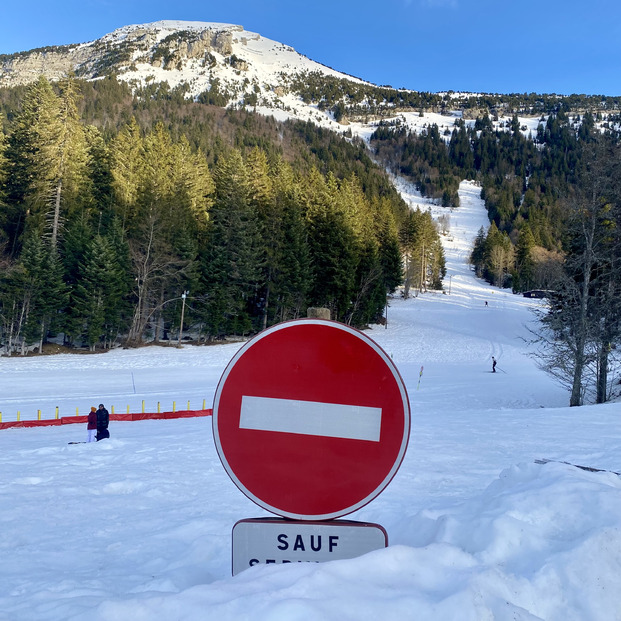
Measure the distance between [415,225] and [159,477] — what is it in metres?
70.6

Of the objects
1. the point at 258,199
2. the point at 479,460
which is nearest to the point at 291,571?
the point at 479,460

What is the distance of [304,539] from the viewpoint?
72.9 inches

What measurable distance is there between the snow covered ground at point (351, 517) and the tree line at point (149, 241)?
2207 cm

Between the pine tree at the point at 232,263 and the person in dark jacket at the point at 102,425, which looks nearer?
the person in dark jacket at the point at 102,425

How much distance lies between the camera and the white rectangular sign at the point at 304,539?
72.3 inches

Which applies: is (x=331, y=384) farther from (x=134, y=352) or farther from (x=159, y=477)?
(x=134, y=352)

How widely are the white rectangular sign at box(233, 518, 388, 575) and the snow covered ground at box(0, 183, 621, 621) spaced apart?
61 mm

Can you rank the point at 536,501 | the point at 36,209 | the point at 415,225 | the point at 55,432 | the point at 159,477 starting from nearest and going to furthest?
the point at 536,501, the point at 159,477, the point at 55,432, the point at 36,209, the point at 415,225

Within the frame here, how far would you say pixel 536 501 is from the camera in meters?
3.49

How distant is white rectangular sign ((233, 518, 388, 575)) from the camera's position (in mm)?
1837

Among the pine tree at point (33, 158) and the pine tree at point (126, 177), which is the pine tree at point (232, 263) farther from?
the pine tree at point (33, 158)

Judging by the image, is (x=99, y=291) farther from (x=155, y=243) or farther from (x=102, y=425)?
(x=102, y=425)

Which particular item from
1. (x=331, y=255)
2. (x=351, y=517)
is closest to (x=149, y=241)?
(x=331, y=255)

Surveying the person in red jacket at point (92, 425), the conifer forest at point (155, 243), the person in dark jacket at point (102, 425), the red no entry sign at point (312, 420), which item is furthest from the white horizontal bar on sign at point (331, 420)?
the conifer forest at point (155, 243)
